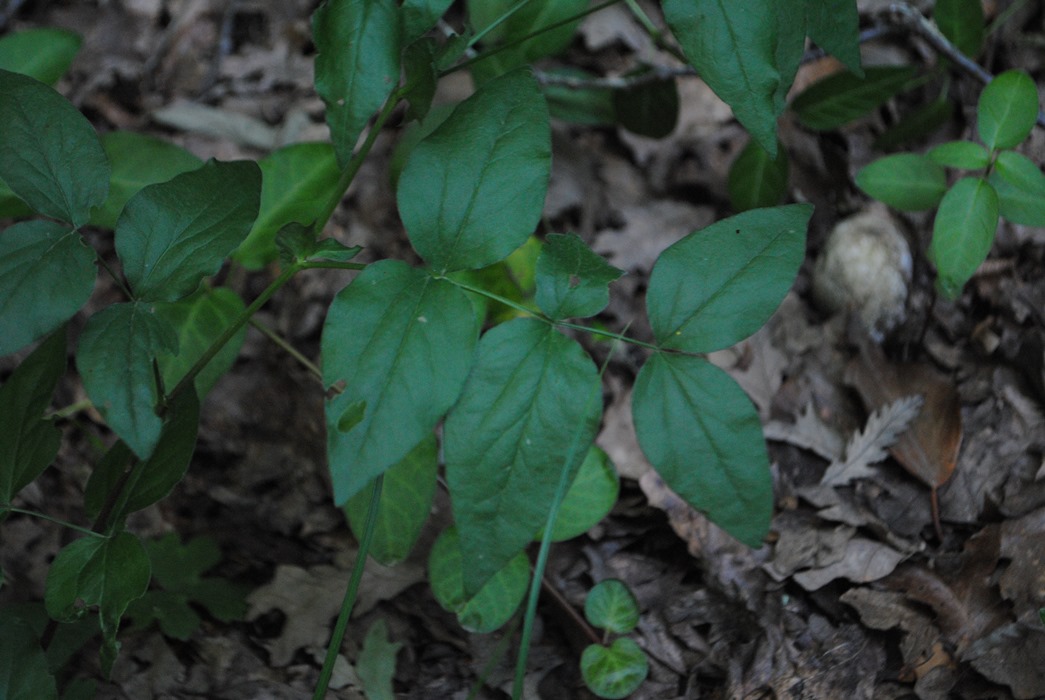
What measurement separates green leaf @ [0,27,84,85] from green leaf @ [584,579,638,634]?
1.63 metres

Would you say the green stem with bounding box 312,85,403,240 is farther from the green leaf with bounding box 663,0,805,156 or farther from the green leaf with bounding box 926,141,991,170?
the green leaf with bounding box 926,141,991,170

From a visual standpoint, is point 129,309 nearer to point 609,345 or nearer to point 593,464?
point 593,464

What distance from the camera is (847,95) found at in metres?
2.11

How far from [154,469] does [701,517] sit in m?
1.15

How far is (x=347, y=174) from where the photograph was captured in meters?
1.38

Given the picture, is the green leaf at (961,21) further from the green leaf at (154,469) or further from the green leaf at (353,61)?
the green leaf at (154,469)

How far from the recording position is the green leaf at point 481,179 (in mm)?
1166

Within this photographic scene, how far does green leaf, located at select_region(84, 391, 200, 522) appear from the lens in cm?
132

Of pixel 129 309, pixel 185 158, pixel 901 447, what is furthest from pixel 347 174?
pixel 901 447

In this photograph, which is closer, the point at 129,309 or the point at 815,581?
the point at 129,309

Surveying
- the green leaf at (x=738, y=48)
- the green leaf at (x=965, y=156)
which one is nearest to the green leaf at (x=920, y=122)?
the green leaf at (x=965, y=156)

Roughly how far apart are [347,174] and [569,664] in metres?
1.09

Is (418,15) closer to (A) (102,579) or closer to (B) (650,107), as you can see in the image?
(A) (102,579)

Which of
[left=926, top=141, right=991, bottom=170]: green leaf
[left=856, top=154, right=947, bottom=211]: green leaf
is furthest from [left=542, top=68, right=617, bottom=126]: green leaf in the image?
[left=926, top=141, right=991, bottom=170]: green leaf
